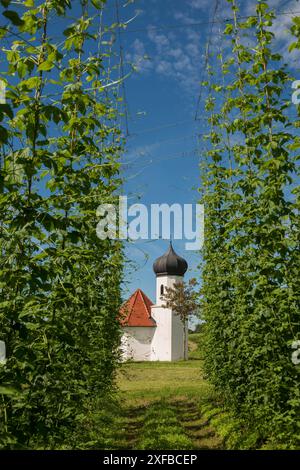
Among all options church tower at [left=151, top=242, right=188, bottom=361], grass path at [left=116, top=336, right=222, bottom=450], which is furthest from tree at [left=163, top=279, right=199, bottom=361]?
grass path at [left=116, top=336, right=222, bottom=450]

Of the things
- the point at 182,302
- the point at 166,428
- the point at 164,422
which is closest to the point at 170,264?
the point at 182,302

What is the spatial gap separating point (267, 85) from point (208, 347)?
7.68m

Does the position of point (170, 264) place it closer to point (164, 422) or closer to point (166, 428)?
point (164, 422)

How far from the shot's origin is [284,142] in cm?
532

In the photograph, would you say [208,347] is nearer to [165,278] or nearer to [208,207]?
[208,207]

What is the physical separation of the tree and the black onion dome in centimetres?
153

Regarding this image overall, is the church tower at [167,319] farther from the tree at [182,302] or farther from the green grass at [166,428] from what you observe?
the green grass at [166,428]

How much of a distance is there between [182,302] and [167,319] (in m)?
2.44

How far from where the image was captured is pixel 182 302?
47.9 m

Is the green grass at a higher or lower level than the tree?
lower

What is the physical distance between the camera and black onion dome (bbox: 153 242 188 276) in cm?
5034

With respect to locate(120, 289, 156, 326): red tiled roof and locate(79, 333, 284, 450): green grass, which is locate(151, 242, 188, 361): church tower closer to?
locate(120, 289, 156, 326): red tiled roof

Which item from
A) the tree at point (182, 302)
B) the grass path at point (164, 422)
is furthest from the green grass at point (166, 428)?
the tree at point (182, 302)
